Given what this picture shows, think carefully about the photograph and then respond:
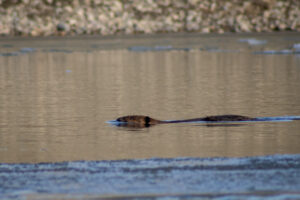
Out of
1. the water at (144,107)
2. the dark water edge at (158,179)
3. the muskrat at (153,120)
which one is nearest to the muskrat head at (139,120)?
the muskrat at (153,120)

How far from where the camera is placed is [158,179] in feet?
23.0

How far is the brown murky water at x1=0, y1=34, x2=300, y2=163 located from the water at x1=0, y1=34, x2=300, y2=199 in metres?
0.01

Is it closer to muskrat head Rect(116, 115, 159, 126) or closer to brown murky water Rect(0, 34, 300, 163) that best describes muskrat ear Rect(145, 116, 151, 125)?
muskrat head Rect(116, 115, 159, 126)

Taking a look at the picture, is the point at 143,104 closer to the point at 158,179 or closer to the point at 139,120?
the point at 139,120

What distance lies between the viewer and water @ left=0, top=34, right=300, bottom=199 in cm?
881

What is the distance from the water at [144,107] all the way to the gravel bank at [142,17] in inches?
1106

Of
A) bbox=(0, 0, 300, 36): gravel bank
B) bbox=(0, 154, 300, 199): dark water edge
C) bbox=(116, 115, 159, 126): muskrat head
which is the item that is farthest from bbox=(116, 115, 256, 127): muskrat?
bbox=(0, 0, 300, 36): gravel bank

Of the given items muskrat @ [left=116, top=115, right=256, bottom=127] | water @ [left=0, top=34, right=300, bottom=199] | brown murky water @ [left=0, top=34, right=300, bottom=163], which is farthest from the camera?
muskrat @ [left=116, top=115, right=256, bottom=127]

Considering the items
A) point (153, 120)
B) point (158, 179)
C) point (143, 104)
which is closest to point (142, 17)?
point (143, 104)

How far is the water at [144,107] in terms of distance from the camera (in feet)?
28.9

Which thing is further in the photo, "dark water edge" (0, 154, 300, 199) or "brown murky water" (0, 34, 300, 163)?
"brown murky water" (0, 34, 300, 163)

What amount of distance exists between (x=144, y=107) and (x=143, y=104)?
0.52 metres

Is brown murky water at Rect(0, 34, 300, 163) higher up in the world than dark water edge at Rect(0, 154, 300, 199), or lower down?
higher up

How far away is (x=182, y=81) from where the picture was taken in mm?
19422
